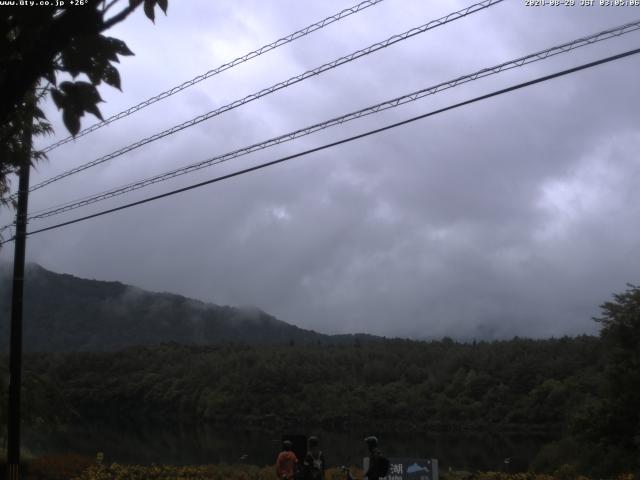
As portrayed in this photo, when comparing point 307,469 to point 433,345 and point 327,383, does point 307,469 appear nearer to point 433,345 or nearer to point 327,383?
point 327,383

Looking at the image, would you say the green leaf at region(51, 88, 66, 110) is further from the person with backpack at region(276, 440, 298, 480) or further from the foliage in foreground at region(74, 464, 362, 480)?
the foliage in foreground at region(74, 464, 362, 480)

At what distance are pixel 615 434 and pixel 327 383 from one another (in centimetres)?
6332

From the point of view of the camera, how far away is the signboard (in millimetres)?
14866

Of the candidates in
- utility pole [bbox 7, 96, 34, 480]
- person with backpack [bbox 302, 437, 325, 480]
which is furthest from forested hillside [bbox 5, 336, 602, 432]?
person with backpack [bbox 302, 437, 325, 480]

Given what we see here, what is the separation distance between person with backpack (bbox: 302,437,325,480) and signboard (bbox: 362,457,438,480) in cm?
263

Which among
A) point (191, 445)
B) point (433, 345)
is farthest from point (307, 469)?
point (433, 345)

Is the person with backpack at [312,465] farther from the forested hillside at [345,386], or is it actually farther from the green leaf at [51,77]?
Answer: the forested hillside at [345,386]

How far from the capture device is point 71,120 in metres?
3.22

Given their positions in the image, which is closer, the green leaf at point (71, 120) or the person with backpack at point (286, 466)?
the green leaf at point (71, 120)

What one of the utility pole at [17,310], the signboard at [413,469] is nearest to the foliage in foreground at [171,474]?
the utility pole at [17,310]

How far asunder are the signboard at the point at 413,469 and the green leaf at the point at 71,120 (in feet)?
41.7

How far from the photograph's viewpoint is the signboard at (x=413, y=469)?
48.8ft

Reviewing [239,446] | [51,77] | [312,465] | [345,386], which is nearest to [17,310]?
[312,465]

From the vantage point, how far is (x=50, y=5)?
122 inches
